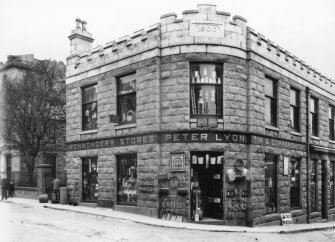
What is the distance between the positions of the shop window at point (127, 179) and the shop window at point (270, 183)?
576cm

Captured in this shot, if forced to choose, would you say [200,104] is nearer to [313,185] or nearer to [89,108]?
[89,108]

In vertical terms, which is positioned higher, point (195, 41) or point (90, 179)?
point (195, 41)

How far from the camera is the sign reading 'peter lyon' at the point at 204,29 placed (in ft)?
51.3

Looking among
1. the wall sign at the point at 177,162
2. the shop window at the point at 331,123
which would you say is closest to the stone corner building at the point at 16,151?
Answer: the wall sign at the point at 177,162

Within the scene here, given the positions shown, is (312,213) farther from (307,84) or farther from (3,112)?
Answer: (3,112)

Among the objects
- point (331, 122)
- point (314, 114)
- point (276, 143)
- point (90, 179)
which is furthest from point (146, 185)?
point (331, 122)

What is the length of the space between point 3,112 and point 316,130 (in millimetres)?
21927

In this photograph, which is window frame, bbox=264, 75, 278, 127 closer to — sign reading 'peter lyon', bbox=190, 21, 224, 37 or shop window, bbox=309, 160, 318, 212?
sign reading 'peter lyon', bbox=190, 21, 224, 37

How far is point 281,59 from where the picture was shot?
62.4 ft

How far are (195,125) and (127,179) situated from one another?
14.3ft

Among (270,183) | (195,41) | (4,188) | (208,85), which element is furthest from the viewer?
(4,188)

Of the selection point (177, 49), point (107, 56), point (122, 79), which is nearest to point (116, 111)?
point (122, 79)

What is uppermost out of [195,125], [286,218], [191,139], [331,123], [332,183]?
[331,123]

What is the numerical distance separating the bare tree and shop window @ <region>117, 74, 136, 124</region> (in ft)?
42.5
